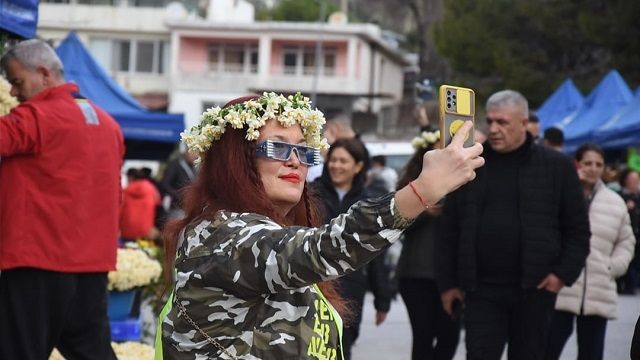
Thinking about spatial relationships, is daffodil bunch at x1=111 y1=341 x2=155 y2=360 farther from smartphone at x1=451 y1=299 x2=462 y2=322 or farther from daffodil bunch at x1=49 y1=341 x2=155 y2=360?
smartphone at x1=451 y1=299 x2=462 y2=322

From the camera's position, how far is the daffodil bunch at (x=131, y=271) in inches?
344

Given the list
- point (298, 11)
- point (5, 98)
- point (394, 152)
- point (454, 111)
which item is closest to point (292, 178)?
point (454, 111)

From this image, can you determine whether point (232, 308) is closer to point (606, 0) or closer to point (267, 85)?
point (606, 0)

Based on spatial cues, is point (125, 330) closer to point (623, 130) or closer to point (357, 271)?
point (357, 271)

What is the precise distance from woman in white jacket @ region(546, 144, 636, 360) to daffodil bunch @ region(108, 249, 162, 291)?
2.99 metres

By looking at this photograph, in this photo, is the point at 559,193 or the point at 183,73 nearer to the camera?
the point at 559,193

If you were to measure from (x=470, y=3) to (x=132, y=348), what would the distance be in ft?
123

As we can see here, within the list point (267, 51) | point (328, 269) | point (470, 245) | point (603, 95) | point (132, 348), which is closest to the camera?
point (328, 269)

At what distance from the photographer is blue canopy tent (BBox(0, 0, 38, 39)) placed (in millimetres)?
6500

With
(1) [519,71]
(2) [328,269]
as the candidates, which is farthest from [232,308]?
(1) [519,71]

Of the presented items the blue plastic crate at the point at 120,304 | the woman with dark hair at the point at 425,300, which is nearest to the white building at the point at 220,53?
the blue plastic crate at the point at 120,304

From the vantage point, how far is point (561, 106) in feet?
76.9

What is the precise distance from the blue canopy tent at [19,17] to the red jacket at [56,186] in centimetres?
55

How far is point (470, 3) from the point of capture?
4438 cm
